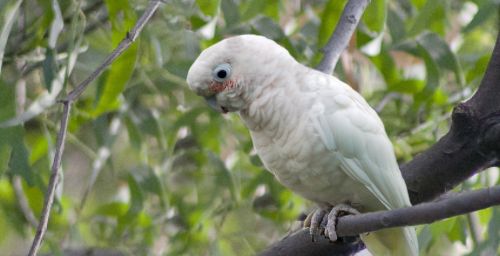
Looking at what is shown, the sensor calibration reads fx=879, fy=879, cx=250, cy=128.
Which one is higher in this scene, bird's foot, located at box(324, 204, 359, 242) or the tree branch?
the tree branch

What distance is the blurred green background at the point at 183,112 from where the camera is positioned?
110 centimetres

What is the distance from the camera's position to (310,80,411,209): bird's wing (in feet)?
2.79

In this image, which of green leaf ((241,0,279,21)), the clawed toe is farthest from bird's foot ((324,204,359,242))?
green leaf ((241,0,279,21))

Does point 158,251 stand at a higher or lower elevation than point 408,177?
lower

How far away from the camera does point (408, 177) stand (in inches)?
34.4

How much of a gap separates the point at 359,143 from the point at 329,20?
31cm

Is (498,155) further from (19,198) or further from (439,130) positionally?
(19,198)

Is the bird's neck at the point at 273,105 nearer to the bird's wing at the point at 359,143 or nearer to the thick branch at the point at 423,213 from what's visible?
the bird's wing at the point at 359,143

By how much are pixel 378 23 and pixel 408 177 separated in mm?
290

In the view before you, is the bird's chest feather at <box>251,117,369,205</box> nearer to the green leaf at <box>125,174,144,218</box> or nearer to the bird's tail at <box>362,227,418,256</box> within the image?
the bird's tail at <box>362,227,418,256</box>

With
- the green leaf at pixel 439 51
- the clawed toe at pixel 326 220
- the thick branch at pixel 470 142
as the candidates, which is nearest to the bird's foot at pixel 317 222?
the clawed toe at pixel 326 220

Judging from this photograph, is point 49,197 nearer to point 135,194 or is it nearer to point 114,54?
point 114,54

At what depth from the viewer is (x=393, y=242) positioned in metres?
0.93

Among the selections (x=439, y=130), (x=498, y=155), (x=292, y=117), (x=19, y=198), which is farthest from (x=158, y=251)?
(x=498, y=155)
